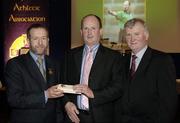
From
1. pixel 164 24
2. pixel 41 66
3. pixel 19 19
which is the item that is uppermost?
pixel 19 19

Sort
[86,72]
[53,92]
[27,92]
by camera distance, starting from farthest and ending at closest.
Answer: [86,72], [27,92], [53,92]

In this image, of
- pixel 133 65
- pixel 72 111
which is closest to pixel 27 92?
pixel 72 111

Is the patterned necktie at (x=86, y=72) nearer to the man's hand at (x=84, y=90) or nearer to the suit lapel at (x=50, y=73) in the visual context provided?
the man's hand at (x=84, y=90)

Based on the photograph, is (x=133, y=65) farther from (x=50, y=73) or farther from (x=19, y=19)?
(x=19, y=19)

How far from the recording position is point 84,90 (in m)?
3.02

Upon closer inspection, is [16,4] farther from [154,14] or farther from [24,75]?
[24,75]

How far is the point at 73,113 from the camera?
3.19 meters

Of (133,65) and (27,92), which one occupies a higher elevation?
(133,65)

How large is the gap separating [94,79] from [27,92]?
596 mm

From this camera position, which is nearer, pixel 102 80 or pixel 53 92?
pixel 53 92

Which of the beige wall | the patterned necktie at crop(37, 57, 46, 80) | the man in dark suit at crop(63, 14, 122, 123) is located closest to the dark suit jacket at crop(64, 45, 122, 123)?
the man in dark suit at crop(63, 14, 122, 123)

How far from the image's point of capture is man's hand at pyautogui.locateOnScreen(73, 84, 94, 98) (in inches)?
117

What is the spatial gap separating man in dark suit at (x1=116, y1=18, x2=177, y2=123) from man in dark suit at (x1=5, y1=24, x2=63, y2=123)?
0.65m

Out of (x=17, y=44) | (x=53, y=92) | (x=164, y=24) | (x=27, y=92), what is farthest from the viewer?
(x=164, y=24)
